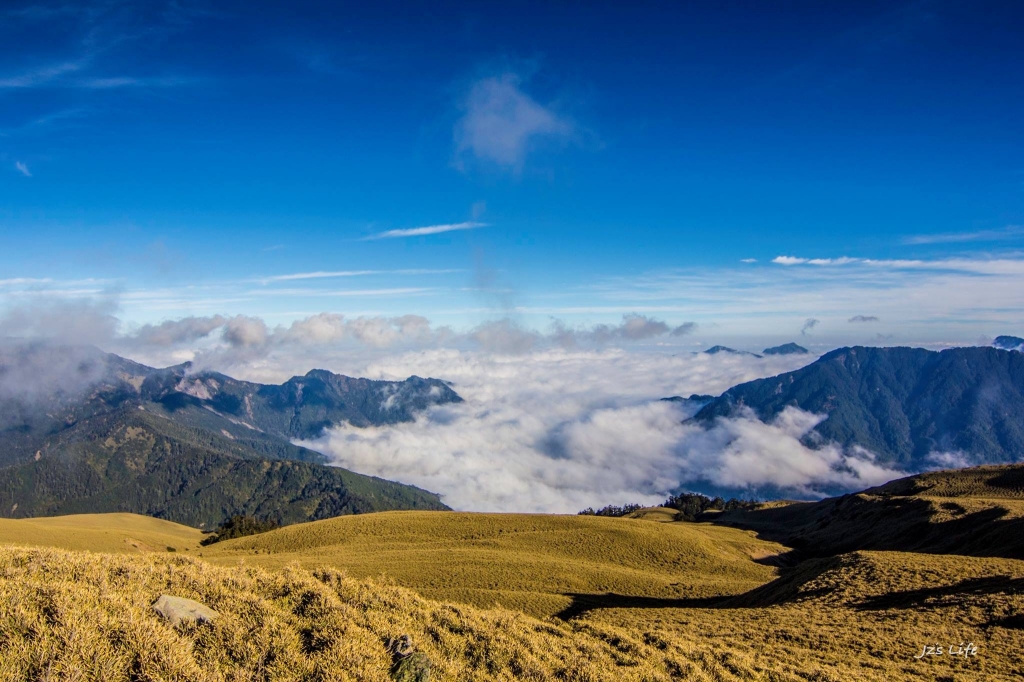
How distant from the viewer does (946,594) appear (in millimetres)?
30938

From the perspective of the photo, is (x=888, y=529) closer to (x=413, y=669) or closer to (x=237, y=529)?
(x=413, y=669)

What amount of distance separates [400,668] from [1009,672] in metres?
23.6

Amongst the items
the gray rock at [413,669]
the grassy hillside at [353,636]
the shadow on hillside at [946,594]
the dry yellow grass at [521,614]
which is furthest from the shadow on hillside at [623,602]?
the gray rock at [413,669]

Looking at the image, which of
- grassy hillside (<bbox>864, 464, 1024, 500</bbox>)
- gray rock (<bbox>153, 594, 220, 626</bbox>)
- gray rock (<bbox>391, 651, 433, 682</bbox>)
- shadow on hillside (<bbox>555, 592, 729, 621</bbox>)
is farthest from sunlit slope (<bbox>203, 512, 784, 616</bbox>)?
grassy hillside (<bbox>864, 464, 1024, 500</bbox>)

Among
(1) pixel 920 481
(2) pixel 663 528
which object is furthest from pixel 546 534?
(1) pixel 920 481

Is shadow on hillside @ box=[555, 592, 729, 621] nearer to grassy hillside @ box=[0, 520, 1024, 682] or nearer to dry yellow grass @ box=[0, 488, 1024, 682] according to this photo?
dry yellow grass @ box=[0, 488, 1024, 682]

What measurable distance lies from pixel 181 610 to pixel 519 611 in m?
16.3

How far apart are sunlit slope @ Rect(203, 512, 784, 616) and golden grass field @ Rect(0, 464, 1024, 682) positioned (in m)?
0.29

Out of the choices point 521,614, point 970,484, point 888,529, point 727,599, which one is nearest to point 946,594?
point 727,599

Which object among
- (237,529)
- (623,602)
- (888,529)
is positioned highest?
(623,602)

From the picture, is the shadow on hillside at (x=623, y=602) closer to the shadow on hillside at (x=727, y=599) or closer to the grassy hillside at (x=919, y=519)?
the shadow on hillside at (x=727, y=599)

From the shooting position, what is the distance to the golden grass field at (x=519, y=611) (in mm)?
9898

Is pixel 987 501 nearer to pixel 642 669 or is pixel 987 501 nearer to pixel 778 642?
pixel 778 642

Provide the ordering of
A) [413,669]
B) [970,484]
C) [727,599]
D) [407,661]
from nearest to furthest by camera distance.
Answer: [413,669] < [407,661] < [727,599] < [970,484]
